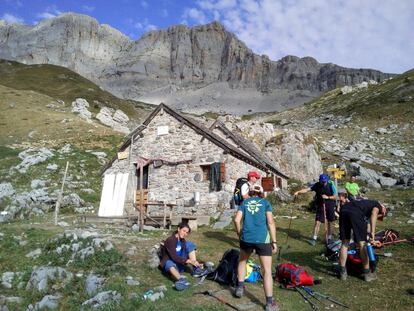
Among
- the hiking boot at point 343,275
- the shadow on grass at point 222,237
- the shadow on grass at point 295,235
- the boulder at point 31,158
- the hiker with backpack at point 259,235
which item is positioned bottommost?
the hiking boot at point 343,275

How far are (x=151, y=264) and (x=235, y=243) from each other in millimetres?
4002

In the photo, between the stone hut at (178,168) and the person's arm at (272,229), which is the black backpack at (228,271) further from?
the stone hut at (178,168)

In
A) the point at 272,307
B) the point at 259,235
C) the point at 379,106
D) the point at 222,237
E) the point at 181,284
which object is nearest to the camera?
the point at 272,307

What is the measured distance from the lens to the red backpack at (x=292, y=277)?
8141mm

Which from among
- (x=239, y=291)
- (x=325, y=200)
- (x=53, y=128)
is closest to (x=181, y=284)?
(x=239, y=291)

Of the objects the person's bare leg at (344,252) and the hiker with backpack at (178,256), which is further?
the hiker with backpack at (178,256)

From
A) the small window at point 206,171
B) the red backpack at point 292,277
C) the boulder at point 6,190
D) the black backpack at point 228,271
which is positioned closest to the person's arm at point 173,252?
the black backpack at point 228,271

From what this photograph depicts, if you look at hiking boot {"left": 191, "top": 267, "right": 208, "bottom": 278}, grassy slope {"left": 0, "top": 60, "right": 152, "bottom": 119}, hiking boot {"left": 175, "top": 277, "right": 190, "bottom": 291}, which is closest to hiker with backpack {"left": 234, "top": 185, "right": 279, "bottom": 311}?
hiking boot {"left": 175, "top": 277, "right": 190, "bottom": 291}

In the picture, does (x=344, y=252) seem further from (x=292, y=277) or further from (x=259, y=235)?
(x=259, y=235)

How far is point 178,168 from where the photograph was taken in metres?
20.7

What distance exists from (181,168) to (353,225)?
13.2 meters

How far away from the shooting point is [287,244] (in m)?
12.2

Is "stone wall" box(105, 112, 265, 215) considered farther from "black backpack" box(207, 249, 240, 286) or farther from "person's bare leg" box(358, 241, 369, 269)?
"person's bare leg" box(358, 241, 369, 269)

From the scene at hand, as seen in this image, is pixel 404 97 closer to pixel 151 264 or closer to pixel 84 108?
pixel 84 108
